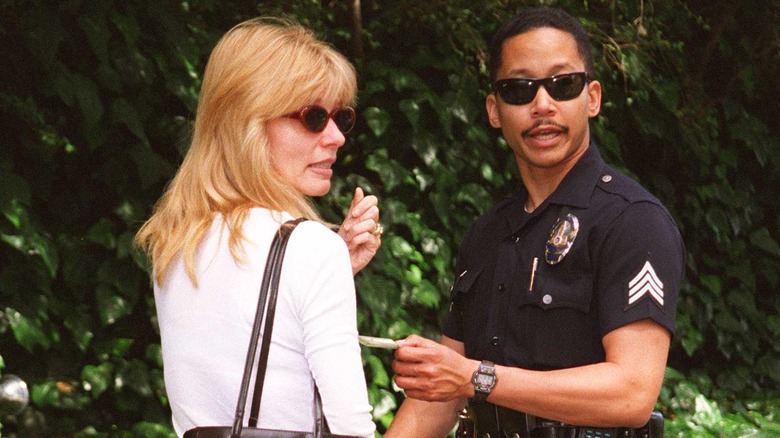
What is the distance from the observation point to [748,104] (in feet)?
23.4

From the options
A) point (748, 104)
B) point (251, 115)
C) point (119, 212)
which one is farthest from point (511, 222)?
point (748, 104)

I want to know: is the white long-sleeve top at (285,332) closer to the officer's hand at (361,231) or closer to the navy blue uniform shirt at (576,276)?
the officer's hand at (361,231)

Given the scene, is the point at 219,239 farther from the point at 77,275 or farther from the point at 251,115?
the point at 77,275

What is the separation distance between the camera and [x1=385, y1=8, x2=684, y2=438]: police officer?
2605 mm

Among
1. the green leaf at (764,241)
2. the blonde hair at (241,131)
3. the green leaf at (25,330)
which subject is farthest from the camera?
the green leaf at (764,241)

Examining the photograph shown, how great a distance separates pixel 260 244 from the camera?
2.14 m

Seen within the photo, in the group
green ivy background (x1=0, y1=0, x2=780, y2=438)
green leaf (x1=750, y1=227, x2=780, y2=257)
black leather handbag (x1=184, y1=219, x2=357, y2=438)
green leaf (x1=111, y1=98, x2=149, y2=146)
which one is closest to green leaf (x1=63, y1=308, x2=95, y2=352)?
green ivy background (x1=0, y1=0, x2=780, y2=438)

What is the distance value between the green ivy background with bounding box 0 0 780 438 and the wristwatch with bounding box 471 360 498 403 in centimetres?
198

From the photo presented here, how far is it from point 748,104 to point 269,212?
5.57 meters

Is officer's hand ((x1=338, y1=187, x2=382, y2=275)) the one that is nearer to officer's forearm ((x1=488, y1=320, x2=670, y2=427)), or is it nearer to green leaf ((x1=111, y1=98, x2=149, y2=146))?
officer's forearm ((x1=488, y1=320, x2=670, y2=427))

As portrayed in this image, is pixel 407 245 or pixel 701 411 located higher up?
pixel 407 245

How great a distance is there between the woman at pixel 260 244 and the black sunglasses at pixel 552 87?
631 mm

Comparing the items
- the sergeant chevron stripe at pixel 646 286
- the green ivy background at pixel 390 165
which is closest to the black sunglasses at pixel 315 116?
the sergeant chevron stripe at pixel 646 286

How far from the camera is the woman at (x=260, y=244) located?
2.11m
